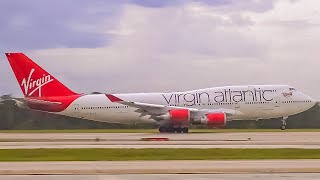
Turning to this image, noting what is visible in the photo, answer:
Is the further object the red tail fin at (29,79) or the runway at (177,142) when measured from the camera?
the red tail fin at (29,79)

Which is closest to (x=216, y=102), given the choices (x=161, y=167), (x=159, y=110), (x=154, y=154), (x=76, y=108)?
(x=159, y=110)

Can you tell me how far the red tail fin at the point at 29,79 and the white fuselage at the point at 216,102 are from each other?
252 centimetres

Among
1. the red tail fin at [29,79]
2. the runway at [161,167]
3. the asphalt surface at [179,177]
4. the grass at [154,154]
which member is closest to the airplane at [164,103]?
the red tail fin at [29,79]

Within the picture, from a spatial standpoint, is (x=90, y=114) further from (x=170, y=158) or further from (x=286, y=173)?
(x=286, y=173)

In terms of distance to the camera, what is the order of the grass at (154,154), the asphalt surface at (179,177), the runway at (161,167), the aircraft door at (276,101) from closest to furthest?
the asphalt surface at (179,177) < the runway at (161,167) < the grass at (154,154) < the aircraft door at (276,101)

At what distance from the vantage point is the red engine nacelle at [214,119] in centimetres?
5553

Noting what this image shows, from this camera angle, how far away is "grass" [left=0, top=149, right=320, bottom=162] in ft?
84.9

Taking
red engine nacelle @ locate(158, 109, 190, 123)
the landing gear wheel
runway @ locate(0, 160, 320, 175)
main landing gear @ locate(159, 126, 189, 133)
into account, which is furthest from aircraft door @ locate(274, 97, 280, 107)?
runway @ locate(0, 160, 320, 175)

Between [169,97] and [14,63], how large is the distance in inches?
573

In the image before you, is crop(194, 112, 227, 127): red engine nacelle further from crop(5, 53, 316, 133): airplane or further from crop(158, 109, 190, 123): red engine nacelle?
crop(158, 109, 190, 123): red engine nacelle

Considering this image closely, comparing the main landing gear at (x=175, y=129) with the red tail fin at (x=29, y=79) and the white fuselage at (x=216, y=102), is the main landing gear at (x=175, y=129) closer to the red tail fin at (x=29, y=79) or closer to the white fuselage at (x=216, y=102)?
the white fuselage at (x=216, y=102)

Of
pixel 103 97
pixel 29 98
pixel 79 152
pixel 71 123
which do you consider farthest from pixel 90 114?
pixel 79 152

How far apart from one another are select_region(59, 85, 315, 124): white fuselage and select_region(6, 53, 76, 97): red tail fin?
2.52 meters

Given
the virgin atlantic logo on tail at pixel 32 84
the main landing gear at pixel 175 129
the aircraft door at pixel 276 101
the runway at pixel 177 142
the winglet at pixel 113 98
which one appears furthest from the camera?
the virgin atlantic logo on tail at pixel 32 84
